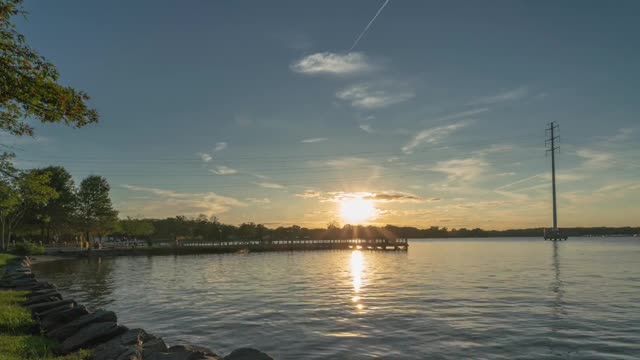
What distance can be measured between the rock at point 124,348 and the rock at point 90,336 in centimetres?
117

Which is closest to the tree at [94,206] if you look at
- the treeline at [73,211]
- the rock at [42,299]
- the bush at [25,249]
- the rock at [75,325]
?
the treeline at [73,211]

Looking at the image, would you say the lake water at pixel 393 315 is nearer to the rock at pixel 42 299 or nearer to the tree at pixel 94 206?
the rock at pixel 42 299

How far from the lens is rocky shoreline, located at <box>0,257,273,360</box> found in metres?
11.7

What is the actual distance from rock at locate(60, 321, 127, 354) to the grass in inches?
15.1

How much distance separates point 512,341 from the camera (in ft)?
60.4

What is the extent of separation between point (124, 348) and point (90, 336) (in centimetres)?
266

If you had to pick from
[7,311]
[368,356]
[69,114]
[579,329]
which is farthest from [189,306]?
[579,329]

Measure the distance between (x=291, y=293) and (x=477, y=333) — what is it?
17.3m

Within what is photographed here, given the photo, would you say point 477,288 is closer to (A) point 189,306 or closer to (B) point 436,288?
(B) point 436,288

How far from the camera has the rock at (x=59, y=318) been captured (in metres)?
16.8

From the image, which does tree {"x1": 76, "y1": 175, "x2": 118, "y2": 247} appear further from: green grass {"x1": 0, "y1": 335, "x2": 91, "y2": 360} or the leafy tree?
green grass {"x1": 0, "y1": 335, "x2": 91, "y2": 360}

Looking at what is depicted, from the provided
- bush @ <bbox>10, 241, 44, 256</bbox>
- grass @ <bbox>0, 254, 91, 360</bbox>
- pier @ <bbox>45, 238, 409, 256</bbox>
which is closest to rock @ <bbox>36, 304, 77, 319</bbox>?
grass @ <bbox>0, 254, 91, 360</bbox>

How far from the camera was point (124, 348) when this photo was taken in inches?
477

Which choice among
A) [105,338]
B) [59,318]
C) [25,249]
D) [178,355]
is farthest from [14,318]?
[25,249]
